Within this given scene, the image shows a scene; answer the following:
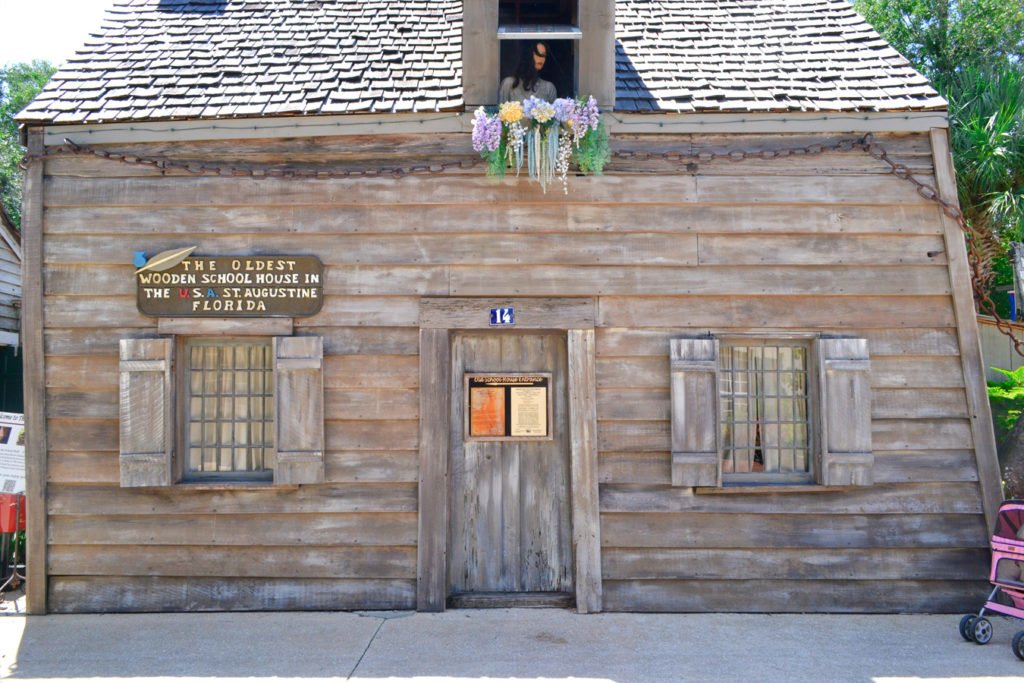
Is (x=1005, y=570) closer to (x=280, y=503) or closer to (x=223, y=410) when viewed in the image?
(x=280, y=503)

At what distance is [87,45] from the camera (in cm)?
748

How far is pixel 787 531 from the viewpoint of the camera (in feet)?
21.0

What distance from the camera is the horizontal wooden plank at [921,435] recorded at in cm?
641

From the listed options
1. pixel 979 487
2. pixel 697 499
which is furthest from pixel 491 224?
pixel 979 487

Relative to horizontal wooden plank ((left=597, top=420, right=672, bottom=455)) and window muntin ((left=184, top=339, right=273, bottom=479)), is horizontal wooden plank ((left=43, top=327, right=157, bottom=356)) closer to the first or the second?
window muntin ((left=184, top=339, right=273, bottom=479))

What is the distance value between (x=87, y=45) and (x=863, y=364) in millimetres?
6962

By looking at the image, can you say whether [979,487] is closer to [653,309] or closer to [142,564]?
→ [653,309]

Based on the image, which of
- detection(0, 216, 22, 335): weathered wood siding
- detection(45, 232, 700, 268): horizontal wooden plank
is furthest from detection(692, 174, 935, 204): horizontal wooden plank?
detection(0, 216, 22, 335): weathered wood siding

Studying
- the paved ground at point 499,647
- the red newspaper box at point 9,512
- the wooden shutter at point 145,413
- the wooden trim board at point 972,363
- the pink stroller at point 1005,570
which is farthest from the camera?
the red newspaper box at point 9,512

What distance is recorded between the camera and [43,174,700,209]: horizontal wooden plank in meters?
6.51

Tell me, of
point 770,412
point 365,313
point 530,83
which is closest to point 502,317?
point 365,313

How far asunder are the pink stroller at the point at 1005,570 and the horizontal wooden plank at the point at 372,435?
13.1ft

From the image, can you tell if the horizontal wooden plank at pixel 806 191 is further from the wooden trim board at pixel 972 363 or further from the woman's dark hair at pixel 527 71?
the woman's dark hair at pixel 527 71

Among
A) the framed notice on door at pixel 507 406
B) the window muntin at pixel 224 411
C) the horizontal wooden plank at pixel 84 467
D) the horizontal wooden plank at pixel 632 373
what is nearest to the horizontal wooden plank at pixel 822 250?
the horizontal wooden plank at pixel 632 373
